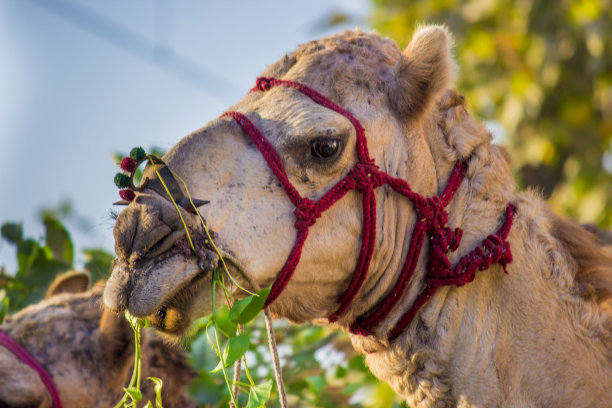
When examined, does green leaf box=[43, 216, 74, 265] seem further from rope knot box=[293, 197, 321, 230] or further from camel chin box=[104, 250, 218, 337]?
rope knot box=[293, 197, 321, 230]

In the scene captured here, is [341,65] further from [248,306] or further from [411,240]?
[248,306]

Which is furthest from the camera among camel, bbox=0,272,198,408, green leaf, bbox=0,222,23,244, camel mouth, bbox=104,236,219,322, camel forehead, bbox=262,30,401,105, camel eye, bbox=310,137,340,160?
green leaf, bbox=0,222,23,244

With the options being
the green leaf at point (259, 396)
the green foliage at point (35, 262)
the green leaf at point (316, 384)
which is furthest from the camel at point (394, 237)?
the green foliage at point (35, 262)

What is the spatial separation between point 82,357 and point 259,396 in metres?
1.57

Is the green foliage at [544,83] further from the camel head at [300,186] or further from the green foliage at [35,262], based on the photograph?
the camel head at [300,186]

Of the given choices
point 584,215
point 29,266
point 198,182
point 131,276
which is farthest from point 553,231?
point 584,215

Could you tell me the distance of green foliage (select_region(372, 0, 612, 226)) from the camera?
8219mm

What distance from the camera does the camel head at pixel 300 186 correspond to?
244 centimetres

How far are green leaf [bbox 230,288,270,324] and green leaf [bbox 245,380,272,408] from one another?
27 centimetres

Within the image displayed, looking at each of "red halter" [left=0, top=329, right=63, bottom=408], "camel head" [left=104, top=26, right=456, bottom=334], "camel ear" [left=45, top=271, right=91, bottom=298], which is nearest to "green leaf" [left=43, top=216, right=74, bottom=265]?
"camel ear" [left=45, top=271, right=91, bottom=298]

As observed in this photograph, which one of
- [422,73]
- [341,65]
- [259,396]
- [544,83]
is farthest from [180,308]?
[544,83]

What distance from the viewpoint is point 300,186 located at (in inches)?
106

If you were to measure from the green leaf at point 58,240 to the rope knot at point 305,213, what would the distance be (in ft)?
8.58

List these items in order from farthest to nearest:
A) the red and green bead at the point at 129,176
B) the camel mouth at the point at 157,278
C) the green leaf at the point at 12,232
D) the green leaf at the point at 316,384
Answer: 1. the green leaf at the point at 12,232
2. the green leaf at the point at 316,384
3. the red and green bead at the point at 129,176
4. the camel mouth at the point at 157,278
